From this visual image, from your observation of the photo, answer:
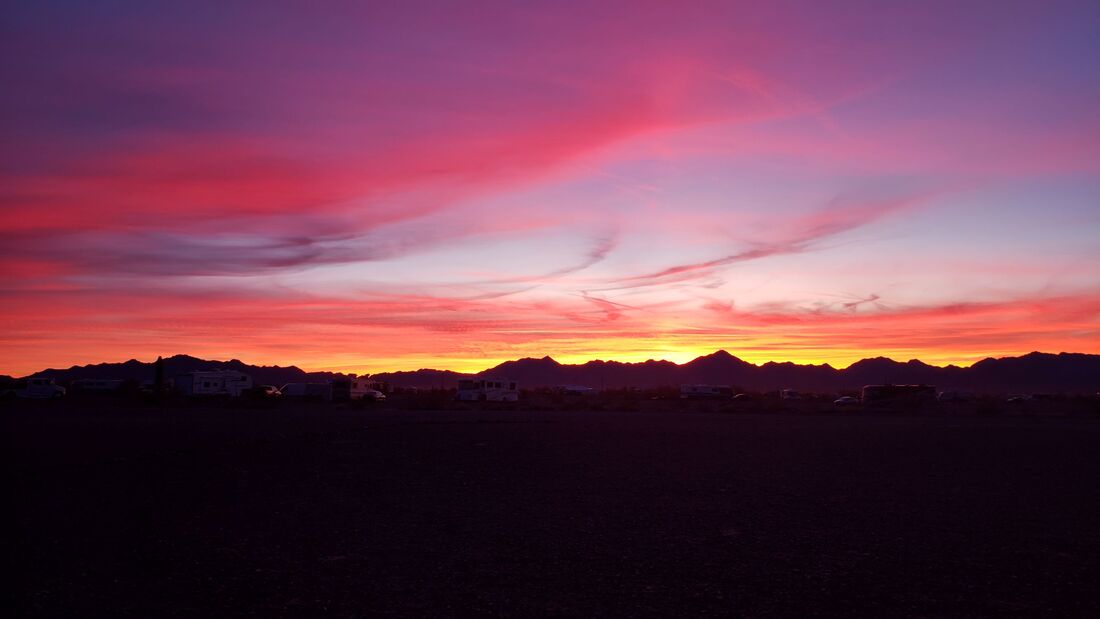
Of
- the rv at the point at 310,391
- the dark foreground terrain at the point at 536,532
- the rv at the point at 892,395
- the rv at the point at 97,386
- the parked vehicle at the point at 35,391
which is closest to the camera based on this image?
the dark foreground terrain at the point at 536,532

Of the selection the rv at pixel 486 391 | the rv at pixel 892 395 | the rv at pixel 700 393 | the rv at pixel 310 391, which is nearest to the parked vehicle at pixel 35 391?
the rv at pixel 310 391

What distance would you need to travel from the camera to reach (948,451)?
88.3ft

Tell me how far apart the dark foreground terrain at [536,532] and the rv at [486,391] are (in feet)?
192

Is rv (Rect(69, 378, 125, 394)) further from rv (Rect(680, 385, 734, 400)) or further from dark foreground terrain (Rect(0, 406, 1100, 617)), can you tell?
dark foreground terrain (Rect(0, 406, 1100, 617))

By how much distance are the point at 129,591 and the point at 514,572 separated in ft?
13.7

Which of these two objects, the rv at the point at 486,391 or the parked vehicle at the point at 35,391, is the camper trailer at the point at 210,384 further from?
the rv at the point at 486,391

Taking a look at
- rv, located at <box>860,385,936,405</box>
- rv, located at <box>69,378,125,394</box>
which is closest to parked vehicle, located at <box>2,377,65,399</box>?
rv, located at <box>69,378,125,394</box>

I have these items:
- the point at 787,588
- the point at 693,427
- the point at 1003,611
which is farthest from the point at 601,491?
the point at 693,427

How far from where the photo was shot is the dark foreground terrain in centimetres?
934

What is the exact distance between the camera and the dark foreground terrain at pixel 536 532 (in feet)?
30.6

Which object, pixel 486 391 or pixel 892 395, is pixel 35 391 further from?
pixel 892 395

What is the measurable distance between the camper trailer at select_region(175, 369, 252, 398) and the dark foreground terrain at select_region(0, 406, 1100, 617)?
6191 centimetres

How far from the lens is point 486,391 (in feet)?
275

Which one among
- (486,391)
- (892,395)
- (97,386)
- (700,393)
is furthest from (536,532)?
(700,393)
